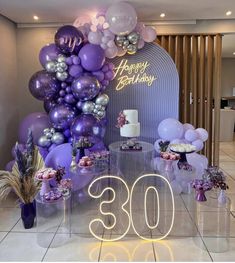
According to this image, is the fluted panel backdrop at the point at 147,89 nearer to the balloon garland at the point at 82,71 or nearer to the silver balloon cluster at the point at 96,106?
the balloon garland at the point at 82,71

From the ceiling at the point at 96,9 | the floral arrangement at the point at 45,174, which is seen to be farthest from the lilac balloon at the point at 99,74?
the floral arrangement at the point at 45,174

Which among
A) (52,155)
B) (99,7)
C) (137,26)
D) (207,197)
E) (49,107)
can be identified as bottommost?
(207,197)

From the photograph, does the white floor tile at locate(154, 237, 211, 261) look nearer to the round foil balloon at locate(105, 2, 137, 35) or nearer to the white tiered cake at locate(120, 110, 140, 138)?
the white tiered cake at locate(120, 110, 140, 138)

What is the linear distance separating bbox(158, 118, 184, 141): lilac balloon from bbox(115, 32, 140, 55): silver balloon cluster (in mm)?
1206

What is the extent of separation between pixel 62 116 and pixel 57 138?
0.33 metres

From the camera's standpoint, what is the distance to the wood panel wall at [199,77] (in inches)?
193

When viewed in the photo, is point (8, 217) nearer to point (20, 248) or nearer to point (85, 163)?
point (20, 248)

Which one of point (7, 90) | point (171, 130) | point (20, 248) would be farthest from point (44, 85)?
point (20, 248)

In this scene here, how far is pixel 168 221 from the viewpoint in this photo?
3.09m

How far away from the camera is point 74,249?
8.73ft

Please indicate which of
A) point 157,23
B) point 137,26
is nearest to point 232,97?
point 157,23

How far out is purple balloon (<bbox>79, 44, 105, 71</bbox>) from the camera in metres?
3.79

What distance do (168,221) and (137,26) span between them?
271 cm

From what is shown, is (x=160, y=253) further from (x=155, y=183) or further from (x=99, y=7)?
(x=99, y=7)
